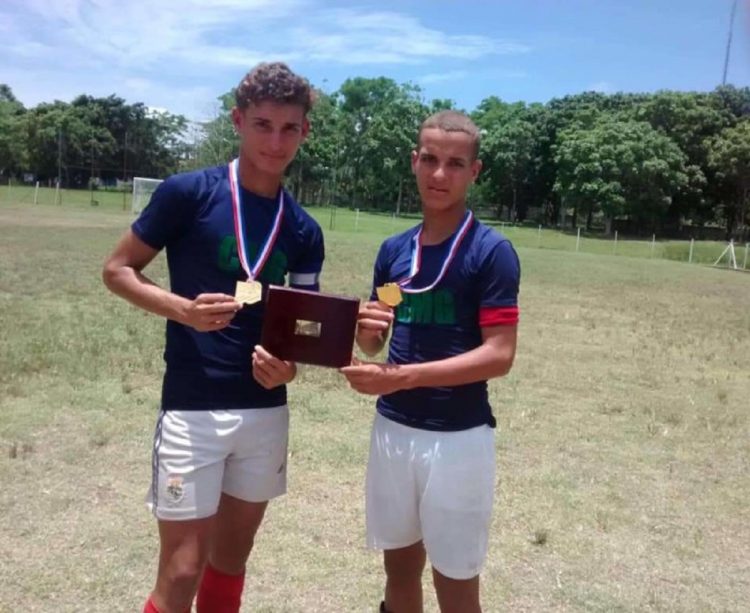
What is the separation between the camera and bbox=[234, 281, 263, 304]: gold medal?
2.39 metres

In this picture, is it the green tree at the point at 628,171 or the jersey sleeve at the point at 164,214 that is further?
the green tree at the point at 628,171

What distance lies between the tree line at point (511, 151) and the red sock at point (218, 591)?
2191 inches

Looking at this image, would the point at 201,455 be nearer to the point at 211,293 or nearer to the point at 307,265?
the point at 211,293

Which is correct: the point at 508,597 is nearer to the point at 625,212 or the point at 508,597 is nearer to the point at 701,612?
the point at 701,612

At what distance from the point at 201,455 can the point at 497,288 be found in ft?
3.74

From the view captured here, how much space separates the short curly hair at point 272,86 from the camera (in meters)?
2.58

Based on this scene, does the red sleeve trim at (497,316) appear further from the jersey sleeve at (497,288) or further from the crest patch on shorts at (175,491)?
the crest patch on shorts at (175,491)

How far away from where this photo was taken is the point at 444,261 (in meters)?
2.57

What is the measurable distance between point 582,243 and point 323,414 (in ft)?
146

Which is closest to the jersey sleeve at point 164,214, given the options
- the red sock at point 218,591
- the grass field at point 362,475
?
the red sock at point 218,591

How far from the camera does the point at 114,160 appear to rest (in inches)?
3287

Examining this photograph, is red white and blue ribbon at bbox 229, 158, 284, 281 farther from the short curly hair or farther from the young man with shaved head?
the young man with shaved head

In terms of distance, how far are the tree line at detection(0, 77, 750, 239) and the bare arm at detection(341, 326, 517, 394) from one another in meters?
55.4

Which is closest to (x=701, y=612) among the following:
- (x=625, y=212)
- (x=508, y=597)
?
(x=508, y=597)
